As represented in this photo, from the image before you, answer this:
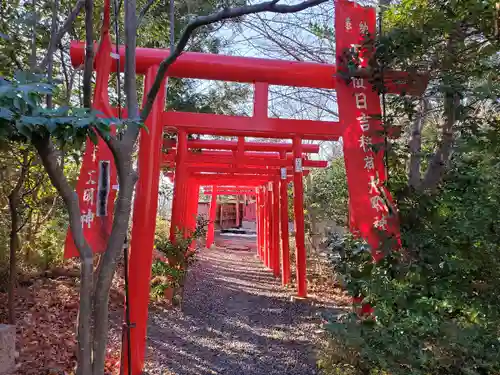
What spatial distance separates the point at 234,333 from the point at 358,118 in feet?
12.0

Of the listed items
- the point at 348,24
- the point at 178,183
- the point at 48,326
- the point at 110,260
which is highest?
the point at 348,24

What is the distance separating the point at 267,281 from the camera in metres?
10.5

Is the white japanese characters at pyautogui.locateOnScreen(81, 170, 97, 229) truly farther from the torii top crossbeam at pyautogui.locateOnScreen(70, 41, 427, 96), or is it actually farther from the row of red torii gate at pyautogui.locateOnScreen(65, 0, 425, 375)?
the torii top crossbeam at pyautogui.locateOnScreen(70, 41, 427, 96)

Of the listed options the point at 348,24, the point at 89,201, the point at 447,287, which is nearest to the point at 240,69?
the point at 348,24

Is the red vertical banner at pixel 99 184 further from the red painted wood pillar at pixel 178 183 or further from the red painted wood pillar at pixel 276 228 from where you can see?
the red painted wood pillar at pixel 276 228

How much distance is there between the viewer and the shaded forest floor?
14.5 feet

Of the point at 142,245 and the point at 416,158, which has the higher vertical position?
the point at 416,158

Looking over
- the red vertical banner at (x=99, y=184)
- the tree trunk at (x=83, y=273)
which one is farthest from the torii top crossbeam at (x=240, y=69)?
the tree trunk at (x=83, y=273)

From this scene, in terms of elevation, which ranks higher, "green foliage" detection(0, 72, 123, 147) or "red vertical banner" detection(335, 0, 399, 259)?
"red vertical banner" detection(335, 0, 399, 259)

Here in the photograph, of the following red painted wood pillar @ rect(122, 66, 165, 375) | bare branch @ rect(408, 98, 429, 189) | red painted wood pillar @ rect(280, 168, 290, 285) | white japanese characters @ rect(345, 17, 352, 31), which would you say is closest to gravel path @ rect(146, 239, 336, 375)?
red painted wood pillar @ rect(280, 168, 290, 285)

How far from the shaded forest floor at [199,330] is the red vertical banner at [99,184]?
1450 millimetres

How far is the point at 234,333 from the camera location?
599cm

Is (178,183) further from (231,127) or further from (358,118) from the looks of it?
(358,118)

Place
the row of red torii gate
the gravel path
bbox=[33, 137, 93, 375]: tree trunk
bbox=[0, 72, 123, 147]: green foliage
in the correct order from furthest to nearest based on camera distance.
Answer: the gravel path < the row of red torii gate < bbox=[33, 137, 93, 375]: tree trunk < bbox=[0, 72, 123, 147]: green foliage
